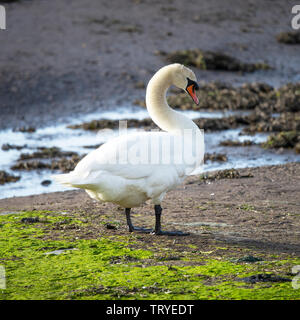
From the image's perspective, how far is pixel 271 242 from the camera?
6.09 meters

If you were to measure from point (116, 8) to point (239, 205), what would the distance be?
1782cm

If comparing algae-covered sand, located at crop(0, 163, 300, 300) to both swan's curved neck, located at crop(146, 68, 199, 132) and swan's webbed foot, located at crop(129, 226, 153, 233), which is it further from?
swan's curved neck, located at crop(146, 68, 199, 132)

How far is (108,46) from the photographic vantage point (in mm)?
19609

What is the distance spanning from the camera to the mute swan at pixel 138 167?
19.4 ft

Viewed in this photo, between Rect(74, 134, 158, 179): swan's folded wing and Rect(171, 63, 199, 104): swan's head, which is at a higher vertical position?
Rect(171, 63, 199, 104): swan's head

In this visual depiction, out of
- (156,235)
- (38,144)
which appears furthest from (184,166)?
(38,144)

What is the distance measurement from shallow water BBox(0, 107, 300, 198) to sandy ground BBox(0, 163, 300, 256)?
3.94ft

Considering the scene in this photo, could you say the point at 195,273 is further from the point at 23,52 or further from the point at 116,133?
the point at 23,52

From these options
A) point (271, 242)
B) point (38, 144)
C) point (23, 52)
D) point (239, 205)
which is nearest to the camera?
point (271, 242)

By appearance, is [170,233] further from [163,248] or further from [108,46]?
[108,46]

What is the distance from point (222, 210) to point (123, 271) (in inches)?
102

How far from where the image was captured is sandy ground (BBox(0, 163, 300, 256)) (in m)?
6.27

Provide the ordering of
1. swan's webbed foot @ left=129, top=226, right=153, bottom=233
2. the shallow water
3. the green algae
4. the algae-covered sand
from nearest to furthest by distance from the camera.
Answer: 1. the green algae
2. the algae-covered sand
3. swan's webbed foot @ left=129, top=226, right=153, bottom=233
4. the shallow water

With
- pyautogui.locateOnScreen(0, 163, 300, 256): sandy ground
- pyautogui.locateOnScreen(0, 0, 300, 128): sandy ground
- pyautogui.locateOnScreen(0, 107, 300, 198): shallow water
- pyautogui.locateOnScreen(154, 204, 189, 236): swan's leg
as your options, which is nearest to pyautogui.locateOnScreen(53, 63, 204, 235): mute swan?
pyautogui.locateOnScreen(154, 204, 189, 236): swan's leg
